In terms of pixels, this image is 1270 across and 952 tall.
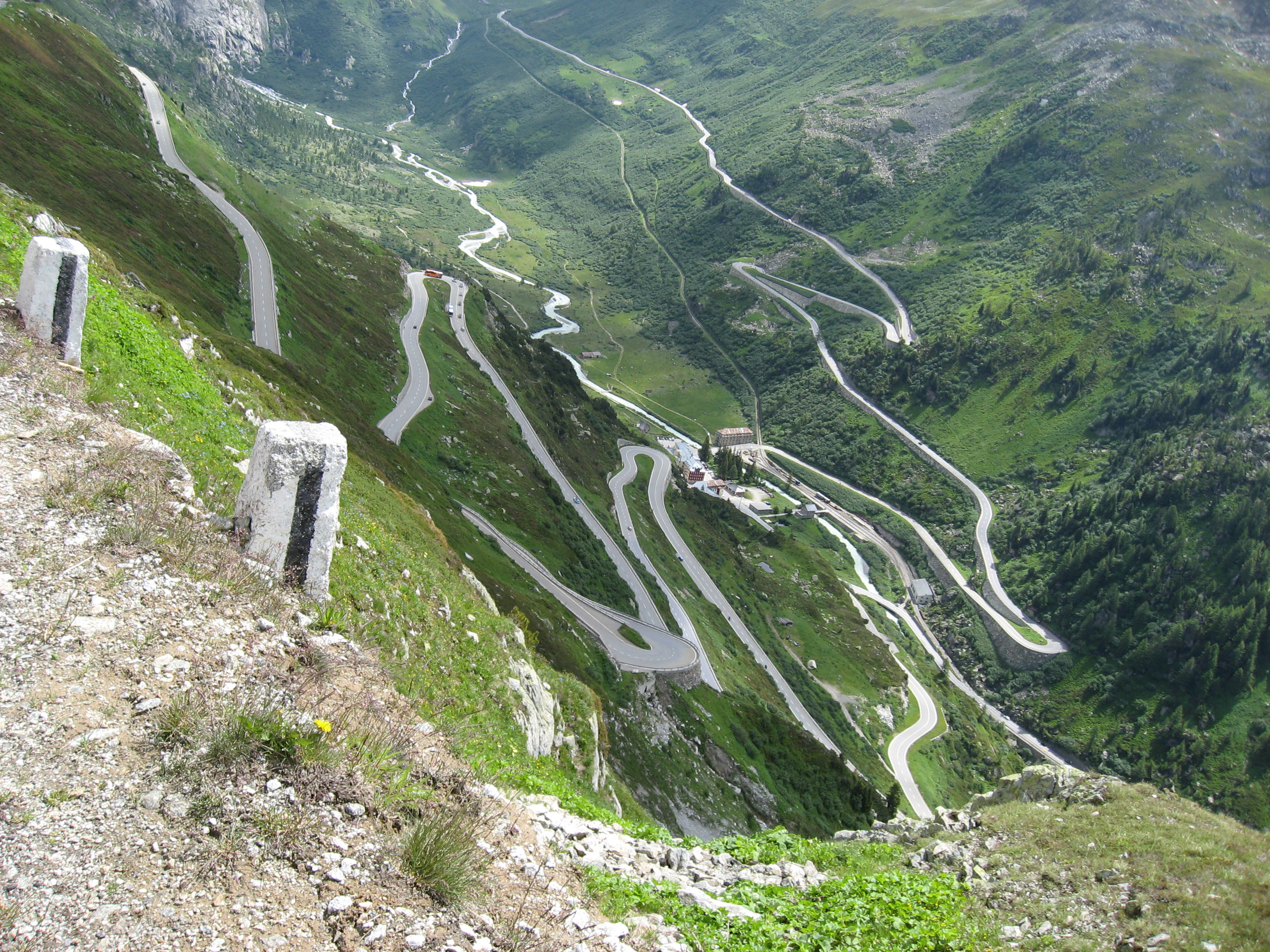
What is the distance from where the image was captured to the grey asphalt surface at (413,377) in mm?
55625

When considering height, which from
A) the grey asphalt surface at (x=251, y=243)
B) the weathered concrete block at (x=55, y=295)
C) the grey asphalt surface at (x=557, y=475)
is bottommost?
the grey asphalt surface at (x=557, y=475)

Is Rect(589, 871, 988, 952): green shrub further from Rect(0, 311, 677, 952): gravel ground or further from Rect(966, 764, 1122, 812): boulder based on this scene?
Rect(966, 764, 1122, 812): boulder

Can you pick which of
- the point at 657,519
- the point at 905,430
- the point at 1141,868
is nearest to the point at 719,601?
the point at 657,519

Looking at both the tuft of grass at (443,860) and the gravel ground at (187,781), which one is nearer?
the gravel ground at (187,781)

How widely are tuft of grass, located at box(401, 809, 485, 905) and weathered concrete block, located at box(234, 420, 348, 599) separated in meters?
5.37

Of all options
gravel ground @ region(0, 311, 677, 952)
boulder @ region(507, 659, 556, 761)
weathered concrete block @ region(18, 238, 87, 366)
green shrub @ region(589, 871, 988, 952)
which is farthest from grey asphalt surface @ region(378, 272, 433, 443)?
green shrub @ region(589, 871, 988, 952)

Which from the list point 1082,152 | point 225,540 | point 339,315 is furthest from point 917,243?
point 225,540

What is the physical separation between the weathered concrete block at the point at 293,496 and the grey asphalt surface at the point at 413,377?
42.0 meters

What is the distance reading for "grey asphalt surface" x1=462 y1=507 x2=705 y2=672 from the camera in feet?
151

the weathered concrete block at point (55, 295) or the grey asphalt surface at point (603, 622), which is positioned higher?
the weathered concrete block at point (55, 295)

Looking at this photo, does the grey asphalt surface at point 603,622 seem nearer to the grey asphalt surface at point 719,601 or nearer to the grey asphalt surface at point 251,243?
the grey asphalt surface at point 719,601

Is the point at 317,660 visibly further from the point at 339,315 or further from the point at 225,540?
the point at 339,315

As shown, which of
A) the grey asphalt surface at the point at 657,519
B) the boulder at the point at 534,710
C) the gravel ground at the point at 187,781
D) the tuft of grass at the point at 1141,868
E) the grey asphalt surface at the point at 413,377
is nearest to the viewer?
the gravel ground at the point at 187,781

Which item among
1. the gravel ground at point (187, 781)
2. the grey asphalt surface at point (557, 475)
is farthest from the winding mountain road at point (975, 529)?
the gravel ground at point (187, 781)
